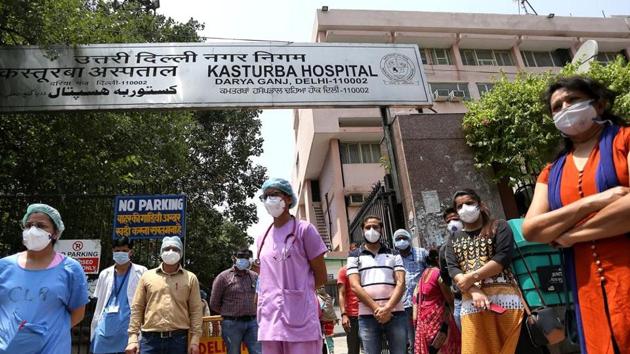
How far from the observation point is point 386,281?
13.4 feet

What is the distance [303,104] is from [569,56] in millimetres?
22544

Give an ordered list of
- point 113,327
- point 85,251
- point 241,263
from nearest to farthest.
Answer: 1. point 113,327
2. point 241,263
3. point 85,251

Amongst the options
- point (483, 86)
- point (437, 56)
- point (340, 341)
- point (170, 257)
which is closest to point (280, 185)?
point (170, 257)

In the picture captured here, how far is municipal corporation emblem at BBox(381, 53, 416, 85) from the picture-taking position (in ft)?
28.8

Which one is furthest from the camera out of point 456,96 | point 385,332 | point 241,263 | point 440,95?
point 440,95

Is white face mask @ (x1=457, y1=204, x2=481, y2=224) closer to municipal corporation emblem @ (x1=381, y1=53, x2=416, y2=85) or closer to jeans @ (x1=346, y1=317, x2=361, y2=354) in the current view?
jeans @ (x1=346, y1=317, x2=361, y2=354)

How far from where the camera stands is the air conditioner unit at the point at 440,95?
1978 centimetres

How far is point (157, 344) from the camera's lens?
12.3 feet

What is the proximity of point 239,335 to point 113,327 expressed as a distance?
1457 millimetres

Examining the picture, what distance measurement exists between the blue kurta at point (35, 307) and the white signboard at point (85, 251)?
14.9ft

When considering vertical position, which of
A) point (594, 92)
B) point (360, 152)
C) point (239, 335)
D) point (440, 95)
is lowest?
point (239, 335)

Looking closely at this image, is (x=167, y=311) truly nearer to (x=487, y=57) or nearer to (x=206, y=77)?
(x=206, y=77)

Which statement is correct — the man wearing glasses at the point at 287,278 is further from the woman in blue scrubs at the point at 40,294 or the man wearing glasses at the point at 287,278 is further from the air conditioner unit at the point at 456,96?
the air conditioner unit at the point at 456,96

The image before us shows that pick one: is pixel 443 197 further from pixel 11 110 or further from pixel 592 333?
pixel 11 110
